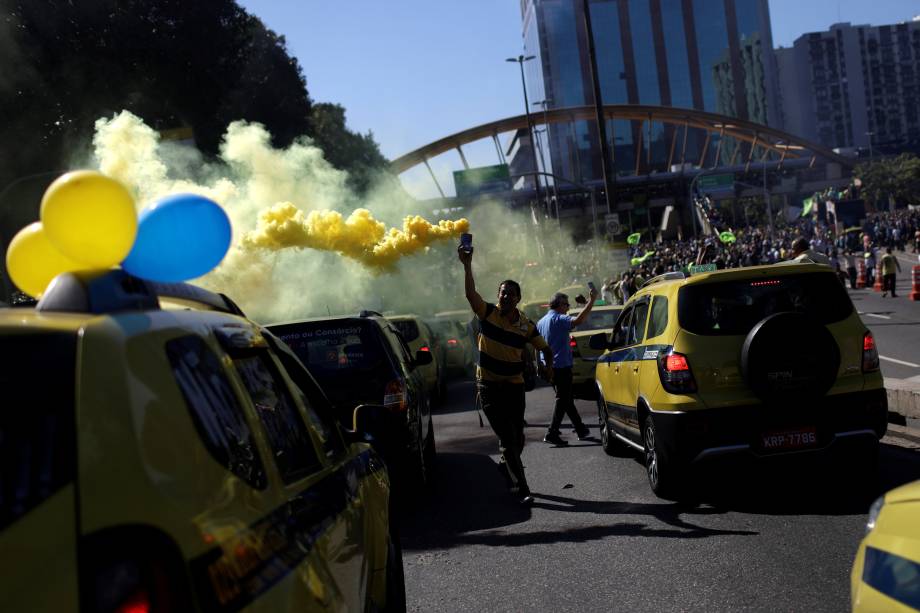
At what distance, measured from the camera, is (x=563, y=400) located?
1119cm

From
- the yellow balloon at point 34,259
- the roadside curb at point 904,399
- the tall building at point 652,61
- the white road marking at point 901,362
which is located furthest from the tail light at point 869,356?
the tall building at point 652,61

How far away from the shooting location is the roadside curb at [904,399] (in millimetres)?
9453

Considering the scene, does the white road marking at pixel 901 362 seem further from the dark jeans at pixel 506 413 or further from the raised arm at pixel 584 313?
the dark jeans at pixel 506 413

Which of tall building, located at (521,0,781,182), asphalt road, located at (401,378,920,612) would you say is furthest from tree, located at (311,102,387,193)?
tall building, located at (521,0,781,182)

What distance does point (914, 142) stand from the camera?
474 ft

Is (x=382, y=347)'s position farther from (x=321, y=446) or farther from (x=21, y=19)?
(x=21, y=19)

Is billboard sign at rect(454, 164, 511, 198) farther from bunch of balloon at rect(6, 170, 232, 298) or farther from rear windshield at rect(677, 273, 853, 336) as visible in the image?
bunch of balloon at rect(6, 170, 232, 298)

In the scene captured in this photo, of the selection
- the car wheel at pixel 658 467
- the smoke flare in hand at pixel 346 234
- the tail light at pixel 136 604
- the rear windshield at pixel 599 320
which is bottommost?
the car wheel at pixel 658 467

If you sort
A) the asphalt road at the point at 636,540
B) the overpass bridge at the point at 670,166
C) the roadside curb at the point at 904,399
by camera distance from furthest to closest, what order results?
the overpass bridge at the point at 670,166 < the roadside curb at the point at 904,399 < the asphalt road at the point at 636,540

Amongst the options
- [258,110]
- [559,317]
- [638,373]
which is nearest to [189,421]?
[638,373]

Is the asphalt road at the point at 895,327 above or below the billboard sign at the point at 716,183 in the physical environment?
below

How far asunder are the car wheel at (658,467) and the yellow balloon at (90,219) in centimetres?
567

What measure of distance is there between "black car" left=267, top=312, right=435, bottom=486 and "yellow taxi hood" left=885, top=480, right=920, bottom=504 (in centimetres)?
547

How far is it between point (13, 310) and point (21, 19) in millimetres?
30615
